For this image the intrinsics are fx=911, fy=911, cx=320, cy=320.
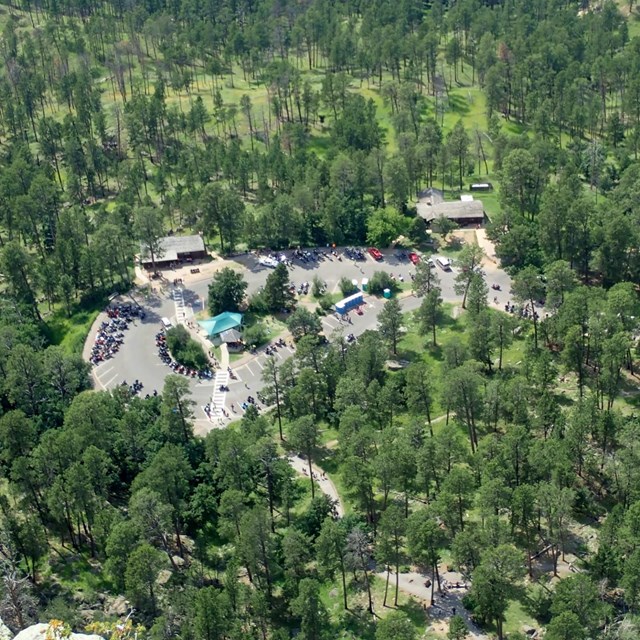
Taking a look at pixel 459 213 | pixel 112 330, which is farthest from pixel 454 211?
pixel 112 330

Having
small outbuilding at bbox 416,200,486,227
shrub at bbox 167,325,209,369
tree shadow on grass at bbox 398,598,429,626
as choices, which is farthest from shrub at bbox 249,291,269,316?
tree shadow on grass at bbox 398,598,429,626

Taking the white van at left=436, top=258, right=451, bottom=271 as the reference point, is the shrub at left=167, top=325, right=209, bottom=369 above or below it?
below

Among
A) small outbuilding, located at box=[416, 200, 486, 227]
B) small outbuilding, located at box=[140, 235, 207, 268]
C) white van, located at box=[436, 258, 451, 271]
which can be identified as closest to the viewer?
white van, located at box=[436, 258, 451, 271]

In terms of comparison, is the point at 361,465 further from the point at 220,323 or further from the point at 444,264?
the point at 444,264

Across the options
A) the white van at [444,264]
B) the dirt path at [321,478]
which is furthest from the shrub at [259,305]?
the dirt path at [321,478]

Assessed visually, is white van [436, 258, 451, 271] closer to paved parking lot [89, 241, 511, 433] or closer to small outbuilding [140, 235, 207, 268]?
paved parking lot [89, 241, 511, 433]

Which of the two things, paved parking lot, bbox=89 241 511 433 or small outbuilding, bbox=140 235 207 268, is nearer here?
paved parking lot, bbox=89 241 511 433

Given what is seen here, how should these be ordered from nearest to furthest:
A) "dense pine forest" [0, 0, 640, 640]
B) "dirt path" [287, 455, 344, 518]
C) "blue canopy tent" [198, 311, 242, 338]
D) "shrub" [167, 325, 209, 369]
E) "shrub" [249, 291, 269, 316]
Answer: "dense pine forest" [0, 0, 640, 640]
"dirt path" [287, 455, 344, 518]
"shrub" [167, 325, 209, 369]
"blue canopy tent" [198, 311, 242, 338]
"shrub" [249, 291, 269, 316]
